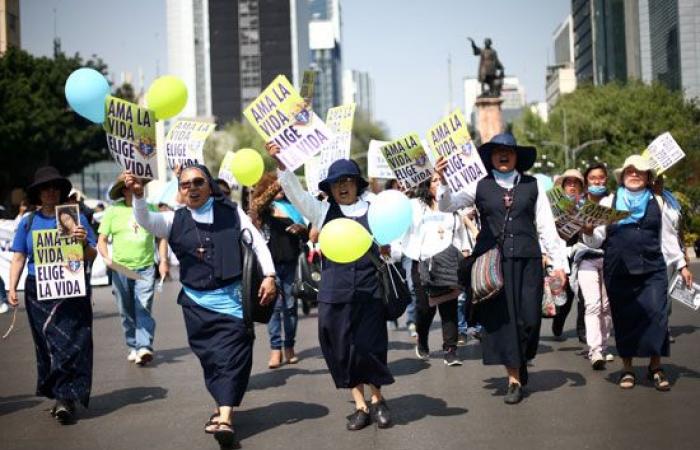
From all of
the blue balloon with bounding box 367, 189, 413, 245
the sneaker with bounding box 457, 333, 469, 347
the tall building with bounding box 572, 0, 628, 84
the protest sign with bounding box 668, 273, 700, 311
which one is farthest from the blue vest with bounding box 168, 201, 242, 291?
the tall building with bounding box 572, 0, 628, 84

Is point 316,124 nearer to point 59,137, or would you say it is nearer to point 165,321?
point 165,321

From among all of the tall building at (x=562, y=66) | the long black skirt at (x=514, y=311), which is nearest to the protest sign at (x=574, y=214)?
the long black skirt at (x=514, y=311)

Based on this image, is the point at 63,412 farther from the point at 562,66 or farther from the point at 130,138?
the point at 562,66

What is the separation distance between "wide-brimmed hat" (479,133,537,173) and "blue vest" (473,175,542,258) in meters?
0.13

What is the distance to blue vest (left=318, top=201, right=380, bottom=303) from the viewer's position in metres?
7.26

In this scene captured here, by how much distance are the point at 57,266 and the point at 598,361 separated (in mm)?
4766

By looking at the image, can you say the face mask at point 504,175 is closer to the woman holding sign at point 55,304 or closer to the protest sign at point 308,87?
the protest sign at point 308,87

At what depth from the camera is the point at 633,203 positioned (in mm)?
8617

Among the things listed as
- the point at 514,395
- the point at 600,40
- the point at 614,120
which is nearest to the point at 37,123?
the point at 614,120

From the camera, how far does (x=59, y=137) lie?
58812 millimetres

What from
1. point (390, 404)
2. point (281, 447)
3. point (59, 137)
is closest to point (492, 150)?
point (390, 404)

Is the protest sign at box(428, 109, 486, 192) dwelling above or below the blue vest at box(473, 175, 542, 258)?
above

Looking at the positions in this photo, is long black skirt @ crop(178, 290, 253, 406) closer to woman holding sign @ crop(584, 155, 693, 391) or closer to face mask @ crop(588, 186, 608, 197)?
woman holding sign @ crop(584, 155, 693, 391)

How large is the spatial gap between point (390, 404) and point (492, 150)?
2139 millimetres
